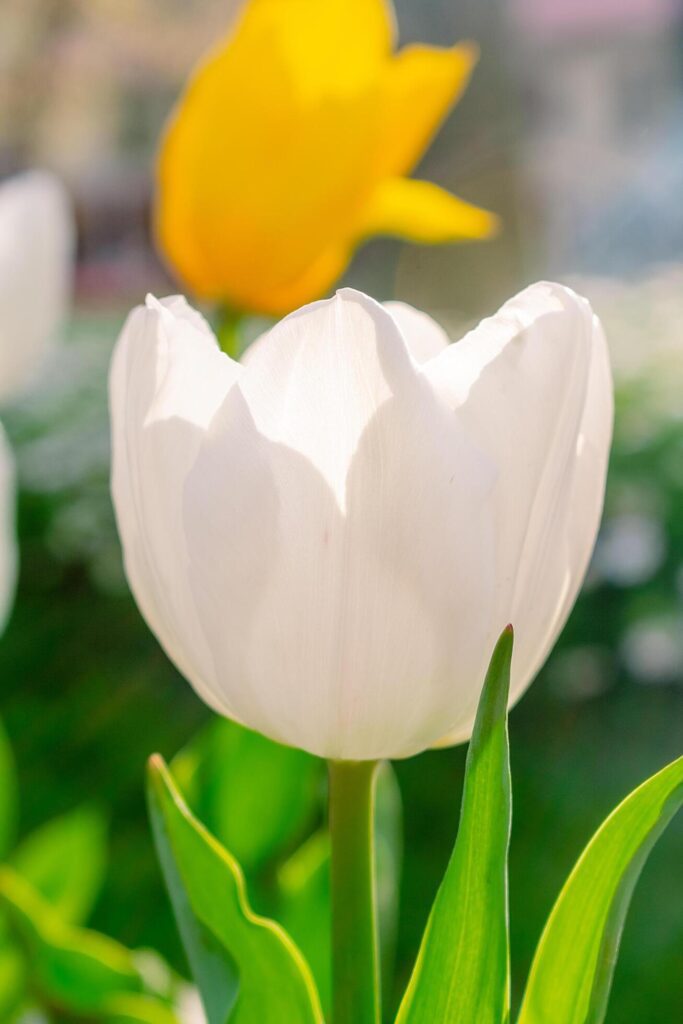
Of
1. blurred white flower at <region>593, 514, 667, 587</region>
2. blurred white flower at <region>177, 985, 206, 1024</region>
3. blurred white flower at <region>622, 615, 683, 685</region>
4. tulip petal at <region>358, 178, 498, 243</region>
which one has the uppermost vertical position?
tulip petal at <region>358, 178, 498, 243</region>

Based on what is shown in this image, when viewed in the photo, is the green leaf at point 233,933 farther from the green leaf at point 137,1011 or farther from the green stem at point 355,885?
the green leaf at point 137,1011

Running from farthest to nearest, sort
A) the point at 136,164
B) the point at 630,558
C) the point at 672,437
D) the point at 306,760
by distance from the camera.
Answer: the point at 136,164
the point at 672,437
the point at 630,558
the point at 306,760

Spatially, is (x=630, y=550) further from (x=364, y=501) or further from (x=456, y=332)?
(x=364, y=501)

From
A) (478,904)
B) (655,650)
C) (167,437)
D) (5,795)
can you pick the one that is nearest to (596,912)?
(478,904)

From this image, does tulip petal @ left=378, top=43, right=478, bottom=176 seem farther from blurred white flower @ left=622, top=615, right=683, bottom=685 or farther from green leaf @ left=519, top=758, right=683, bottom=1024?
blurred white flower @ left=622, top=615, right=683, bottom=685

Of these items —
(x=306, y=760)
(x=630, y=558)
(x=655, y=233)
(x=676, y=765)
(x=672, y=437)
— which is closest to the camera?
(x=676, y=765)

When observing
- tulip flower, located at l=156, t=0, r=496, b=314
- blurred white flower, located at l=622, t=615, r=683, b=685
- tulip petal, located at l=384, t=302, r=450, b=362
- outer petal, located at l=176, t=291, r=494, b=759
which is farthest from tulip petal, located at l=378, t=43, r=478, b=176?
blurred white flower, located at l=622, t=615, r=683, b=685

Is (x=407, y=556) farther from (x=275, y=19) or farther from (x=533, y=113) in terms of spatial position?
(x=533, y=113)

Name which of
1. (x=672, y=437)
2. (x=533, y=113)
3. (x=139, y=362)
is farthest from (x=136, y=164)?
(x=139, y=362)
